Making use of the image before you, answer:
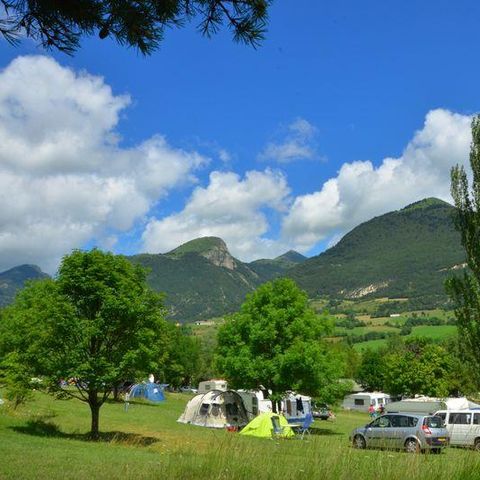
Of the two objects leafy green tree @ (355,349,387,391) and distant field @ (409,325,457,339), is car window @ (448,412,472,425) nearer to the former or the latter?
leafy green tree @ (355,349,387,391)

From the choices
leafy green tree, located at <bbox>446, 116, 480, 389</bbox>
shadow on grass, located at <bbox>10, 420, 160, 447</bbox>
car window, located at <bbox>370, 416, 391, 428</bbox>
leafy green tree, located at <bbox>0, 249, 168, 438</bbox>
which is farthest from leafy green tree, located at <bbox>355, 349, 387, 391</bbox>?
leafy green tree, located at <bbox>446, 116, 480, 389</bbox>

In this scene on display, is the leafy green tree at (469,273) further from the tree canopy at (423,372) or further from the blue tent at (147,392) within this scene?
the tree canopy at (423,372)

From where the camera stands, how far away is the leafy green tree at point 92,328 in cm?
2195

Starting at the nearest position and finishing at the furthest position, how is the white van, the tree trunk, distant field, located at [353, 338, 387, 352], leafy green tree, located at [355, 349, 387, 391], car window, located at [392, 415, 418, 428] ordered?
the tree trunk
car window, located at [392, 415, 418, 428]
the white van
leafy green tree, located at [355, 349, 387, 391]
distant field, located at [353, 338, 387, 352]

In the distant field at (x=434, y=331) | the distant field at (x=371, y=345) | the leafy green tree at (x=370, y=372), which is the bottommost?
the leafy green tree at (x=370, y=372)

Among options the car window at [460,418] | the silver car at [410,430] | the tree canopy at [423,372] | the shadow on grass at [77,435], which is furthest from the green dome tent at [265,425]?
the tree canopy at [423,372]

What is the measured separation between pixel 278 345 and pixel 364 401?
3858 cm

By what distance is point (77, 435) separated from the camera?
22.8 m

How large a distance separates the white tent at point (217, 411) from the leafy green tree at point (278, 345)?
7.42 ft

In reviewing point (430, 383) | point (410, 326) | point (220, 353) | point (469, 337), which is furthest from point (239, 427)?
point (410, 326)

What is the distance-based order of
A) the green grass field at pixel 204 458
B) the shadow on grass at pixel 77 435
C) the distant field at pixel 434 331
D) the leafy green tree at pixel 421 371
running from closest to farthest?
the green grass field at pixel 204 458, the shadow on grass at pixel 77 435, the leafy green tree at pixel 421 371, the distant field at pixel 434 331

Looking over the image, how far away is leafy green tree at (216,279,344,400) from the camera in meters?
31.2

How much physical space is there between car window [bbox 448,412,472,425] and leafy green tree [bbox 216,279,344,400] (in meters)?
7.44

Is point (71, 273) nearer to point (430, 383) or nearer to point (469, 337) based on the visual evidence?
point (469, 337)
